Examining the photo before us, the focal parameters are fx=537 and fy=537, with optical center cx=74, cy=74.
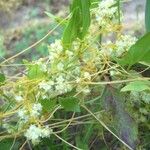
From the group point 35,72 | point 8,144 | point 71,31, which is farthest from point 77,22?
point 8,144

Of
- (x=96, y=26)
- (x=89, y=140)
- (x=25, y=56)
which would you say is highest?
(x=96, y=26)

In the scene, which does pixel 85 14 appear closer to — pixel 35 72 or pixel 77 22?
pixel 77 22

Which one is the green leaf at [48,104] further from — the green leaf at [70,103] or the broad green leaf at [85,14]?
the broad green leaf at [85,14]

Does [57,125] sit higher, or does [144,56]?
[144,56]

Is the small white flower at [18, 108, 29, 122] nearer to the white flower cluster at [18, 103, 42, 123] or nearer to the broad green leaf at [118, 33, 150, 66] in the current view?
the white flower cluster at [18, 103, 42, 123]

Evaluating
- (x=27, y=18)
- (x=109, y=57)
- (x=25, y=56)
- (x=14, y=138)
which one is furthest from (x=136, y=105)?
(x=27, y=18)

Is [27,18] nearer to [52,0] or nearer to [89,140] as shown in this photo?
[52,0]

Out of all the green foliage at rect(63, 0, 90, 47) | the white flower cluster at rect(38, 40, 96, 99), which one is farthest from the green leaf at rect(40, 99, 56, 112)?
the green foliage at rect(63, 0, 90, 47)
